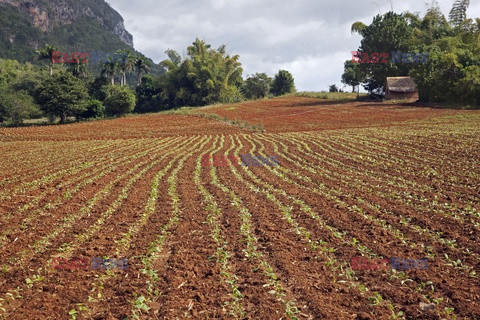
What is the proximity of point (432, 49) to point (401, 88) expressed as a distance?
7.69 meters

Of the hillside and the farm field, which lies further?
the hillside

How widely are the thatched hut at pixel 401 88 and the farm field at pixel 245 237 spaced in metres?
41.3

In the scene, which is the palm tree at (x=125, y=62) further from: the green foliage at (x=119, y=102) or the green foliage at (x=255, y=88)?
the green foliage at (x=255, y=88)

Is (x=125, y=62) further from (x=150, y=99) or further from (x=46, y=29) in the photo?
(x=46, y=29)

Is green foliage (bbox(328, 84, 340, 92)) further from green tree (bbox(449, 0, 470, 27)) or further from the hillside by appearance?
the hillside

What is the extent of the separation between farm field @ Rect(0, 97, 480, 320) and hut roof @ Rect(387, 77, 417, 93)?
41306 millimetres

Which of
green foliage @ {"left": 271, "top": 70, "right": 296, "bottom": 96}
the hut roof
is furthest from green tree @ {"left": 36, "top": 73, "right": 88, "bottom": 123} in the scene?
green foliage @ {"left": 271, "top": 70, "right": 296, "bottom": 96}

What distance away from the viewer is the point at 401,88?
5334 centimetres

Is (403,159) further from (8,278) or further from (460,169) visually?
(8,278)

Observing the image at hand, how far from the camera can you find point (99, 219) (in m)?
8.71

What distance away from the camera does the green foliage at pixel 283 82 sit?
3622 inches

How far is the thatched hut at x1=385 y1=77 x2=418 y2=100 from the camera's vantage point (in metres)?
53.1

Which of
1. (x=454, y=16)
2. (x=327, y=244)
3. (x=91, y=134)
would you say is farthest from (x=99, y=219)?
(x=454, y=16)

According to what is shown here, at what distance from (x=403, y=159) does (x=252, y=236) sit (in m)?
11.5
